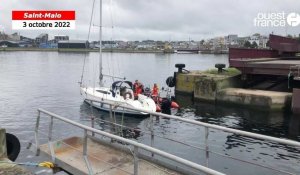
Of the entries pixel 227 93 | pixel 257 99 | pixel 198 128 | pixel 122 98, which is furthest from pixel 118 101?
pixel 257 99

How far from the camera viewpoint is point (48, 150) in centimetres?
1000

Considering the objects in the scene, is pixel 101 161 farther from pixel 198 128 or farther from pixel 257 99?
pixel 257 99

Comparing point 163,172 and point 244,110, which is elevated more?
point 163,172

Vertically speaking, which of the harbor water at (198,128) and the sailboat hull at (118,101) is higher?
the sailboat hull at (118,101)

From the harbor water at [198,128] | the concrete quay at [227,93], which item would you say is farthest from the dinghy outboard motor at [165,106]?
the concrete quay at [227,93]

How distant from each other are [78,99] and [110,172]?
30.7 m

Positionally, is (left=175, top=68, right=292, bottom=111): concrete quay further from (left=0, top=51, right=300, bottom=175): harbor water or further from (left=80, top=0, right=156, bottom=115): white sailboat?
(left=80, top=0, right=156, bottom=115): white sailboat

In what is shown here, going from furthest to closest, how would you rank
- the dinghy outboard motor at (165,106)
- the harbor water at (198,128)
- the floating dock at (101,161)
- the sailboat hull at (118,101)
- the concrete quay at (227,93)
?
the concrete quay at (227,93) < the dinghy outboard motor at (165,106) < the sailboat hull at (118,101) < the harbor water at (198,128) < the floating dock at (101,161)

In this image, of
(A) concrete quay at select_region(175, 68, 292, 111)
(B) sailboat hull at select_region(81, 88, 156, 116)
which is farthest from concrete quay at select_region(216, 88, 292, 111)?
(B) sailboat hull at select_region(81, 88, 156, 116)

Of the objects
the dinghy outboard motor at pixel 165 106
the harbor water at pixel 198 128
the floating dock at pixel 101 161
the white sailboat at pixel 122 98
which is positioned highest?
the floating dock at pixel 101 161

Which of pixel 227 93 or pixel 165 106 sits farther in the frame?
pixel 227 93

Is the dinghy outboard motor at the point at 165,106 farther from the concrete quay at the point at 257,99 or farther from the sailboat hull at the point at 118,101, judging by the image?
the concrete quay at the point at 257,99

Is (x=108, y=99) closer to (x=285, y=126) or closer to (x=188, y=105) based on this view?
(x=188, y=105)

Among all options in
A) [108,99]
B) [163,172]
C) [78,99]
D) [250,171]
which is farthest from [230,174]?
[78,99]
